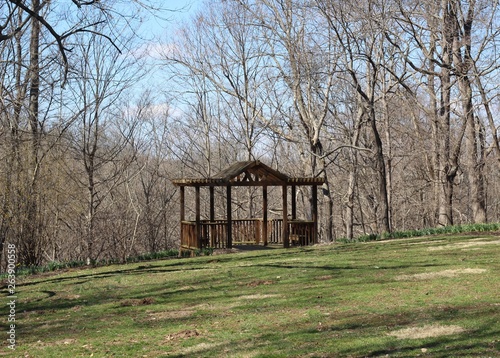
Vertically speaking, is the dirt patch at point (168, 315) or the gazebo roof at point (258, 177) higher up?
the gazebo roof at point (258, 177)

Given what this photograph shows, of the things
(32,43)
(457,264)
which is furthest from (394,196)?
(457,264)

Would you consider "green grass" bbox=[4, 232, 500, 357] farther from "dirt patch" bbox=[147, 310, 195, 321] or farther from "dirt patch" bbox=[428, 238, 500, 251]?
"dirt patch" bbox=[428, 238, 500, 251]

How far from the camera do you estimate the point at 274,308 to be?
884 cm

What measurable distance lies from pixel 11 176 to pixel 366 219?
2659 cm

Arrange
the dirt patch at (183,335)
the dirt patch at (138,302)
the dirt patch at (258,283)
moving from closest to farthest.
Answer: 1. the dirt patch at (183,335)
2. the dirt patch at (138,302)
3. the dirt patch at (258,283)

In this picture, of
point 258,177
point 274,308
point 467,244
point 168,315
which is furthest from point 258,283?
point 258,177

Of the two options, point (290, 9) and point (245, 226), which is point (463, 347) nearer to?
point (245, 226)

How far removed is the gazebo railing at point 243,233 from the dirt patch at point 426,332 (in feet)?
41.6

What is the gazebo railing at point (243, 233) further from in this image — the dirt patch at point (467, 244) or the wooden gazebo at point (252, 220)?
the dirt patch at point (467, 244)

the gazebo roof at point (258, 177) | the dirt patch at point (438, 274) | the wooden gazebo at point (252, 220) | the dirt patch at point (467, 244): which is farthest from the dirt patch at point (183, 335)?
the gazebo roof at point (258, 177)

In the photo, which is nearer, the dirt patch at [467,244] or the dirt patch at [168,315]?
the dirt patch at [168,315]

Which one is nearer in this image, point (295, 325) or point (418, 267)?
point (295, 325)

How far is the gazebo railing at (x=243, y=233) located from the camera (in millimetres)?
19812

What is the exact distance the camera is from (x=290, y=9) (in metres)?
25.6
